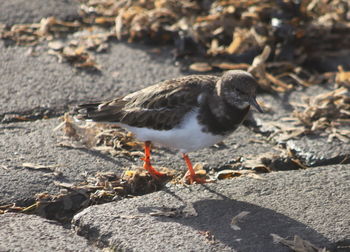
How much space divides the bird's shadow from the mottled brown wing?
0.61 meters

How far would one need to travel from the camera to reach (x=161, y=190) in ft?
12.4

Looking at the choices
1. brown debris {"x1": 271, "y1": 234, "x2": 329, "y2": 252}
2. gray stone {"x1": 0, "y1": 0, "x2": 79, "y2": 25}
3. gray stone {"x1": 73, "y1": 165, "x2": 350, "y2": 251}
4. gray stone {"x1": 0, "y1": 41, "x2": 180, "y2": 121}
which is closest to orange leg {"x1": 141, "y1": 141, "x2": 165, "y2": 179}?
gray stone {"x1": 73, "y1": 165, "x2": 350, "y2": 251}

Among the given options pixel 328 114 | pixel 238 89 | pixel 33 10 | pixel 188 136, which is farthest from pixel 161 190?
pixel 33 10

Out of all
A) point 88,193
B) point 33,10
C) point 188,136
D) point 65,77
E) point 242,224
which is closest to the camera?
point 242,224

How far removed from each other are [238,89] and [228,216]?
3.08 feet

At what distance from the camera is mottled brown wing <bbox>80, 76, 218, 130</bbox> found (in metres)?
3.98

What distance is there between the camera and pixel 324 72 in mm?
5652

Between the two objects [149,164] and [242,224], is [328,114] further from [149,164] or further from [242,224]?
[242,224]

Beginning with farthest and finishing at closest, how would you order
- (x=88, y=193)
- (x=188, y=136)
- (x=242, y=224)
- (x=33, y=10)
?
(x=33, y=10) → (x=188, y=136) → (x=88, y=193) → (x=242, y=224)

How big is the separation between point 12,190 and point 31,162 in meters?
0.38

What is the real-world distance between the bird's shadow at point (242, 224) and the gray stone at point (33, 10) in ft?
10.2

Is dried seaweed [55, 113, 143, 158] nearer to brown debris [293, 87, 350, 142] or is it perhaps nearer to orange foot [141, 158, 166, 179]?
orange foot [141, 158, 166, 179]

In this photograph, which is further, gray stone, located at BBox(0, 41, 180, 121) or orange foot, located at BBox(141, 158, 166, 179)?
gray stone, located at BBox(0, 41, 180, 121)

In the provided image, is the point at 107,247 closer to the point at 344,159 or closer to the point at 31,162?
the point at 31,162
